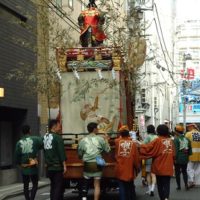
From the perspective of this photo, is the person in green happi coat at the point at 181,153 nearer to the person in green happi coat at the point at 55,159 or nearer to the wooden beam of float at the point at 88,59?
the wooden beam of float at the point at 88,59

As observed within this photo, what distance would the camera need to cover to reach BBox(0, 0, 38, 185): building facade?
18.2 metres

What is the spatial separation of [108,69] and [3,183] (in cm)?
706

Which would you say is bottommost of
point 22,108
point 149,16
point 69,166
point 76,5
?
point 69,166

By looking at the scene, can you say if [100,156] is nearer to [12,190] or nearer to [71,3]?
[12,190]

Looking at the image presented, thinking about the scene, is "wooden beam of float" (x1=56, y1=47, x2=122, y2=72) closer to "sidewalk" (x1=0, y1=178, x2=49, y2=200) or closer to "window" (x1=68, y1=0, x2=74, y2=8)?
"sidewalk" (x1=0, y1=178, x2=49, y2=200)

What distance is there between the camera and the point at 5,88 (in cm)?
1805

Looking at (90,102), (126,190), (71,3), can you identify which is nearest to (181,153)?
(90,102)

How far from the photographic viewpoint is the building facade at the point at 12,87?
18209 mm

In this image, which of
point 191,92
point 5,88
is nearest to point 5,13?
point 5,88

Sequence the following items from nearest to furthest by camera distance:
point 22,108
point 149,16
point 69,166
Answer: point 69,166, point 22,108, point 149,16

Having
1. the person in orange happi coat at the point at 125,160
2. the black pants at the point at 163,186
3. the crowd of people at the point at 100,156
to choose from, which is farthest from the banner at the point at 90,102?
the black pants at the point at 163,186

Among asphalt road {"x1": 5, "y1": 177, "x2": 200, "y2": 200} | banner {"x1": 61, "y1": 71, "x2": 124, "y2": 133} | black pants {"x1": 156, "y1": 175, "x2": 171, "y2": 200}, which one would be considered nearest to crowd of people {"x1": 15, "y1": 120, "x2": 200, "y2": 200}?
black pants {"x1": 156, "y1": 175, "x2": 171, "y2": 200}

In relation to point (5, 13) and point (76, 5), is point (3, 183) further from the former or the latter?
point (76, 5)

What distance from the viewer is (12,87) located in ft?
61.4
